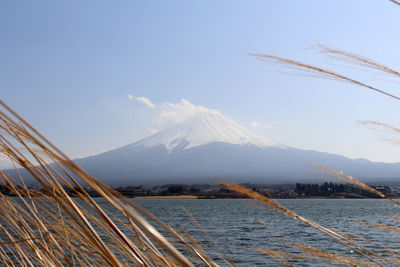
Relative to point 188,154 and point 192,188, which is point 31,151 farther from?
point 188,154

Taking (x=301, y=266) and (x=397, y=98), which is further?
(x=301, y=266)

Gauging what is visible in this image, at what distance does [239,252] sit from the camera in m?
18.3

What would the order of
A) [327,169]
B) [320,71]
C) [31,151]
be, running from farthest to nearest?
[327,169]
[320,71]
[31,151]

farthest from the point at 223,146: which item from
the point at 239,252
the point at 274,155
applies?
the point at 239,252

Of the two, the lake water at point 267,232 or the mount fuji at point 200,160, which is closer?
the lake water at point 267,232

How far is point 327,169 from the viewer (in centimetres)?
101

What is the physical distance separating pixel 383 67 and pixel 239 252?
18.3 meters

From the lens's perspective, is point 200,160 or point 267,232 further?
point 200,160

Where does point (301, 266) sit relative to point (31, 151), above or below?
below

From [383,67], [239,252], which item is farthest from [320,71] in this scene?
[239,252]

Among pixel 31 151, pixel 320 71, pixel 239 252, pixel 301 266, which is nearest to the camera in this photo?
pixel 31 151

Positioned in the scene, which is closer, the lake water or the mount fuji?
the lake water

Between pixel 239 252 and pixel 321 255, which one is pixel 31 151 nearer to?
pixel 321 255

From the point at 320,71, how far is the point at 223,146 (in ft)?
521
